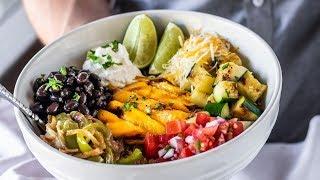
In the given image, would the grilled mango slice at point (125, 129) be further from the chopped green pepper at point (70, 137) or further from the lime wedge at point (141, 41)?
the lime wedge at point (141, 41)

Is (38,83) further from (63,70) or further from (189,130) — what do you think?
(189,130)

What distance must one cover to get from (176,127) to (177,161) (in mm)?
88

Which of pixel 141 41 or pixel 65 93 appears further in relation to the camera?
pixel 141 41

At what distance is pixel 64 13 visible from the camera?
1.12 meters

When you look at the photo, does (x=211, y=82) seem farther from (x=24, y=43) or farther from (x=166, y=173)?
(x=24, y=43)

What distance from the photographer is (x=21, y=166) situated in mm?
854

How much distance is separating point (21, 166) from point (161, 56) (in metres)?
0.25

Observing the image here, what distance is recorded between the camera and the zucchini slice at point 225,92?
0.71 m

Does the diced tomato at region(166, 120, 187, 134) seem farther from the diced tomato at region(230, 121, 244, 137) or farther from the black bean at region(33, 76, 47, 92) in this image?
the black bean at region(33, 76, 47, 92)

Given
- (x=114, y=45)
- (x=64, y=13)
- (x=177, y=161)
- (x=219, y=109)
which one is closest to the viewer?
(x=177, y=161)

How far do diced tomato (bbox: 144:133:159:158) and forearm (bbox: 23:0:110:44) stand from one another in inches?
19.1

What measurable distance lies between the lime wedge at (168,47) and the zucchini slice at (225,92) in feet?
0.40

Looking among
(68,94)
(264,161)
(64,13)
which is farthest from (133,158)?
(64,13)

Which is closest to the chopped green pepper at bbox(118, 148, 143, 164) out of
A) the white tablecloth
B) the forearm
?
the white tablecloth
